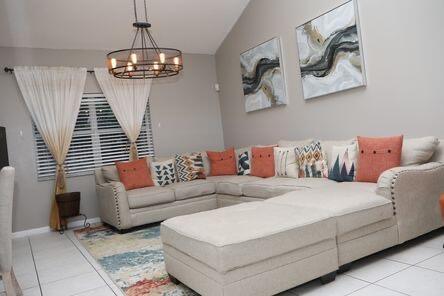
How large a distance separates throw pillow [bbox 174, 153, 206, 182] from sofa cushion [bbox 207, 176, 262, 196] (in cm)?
26

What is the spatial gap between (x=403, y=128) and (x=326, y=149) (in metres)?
0.81

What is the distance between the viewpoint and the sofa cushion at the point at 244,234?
6.88 ft

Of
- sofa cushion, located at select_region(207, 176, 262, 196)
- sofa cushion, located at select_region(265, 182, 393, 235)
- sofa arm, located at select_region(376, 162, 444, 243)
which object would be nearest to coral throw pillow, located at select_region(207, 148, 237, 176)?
sofa cushion, located at select_region(207, 176, 262, 196)

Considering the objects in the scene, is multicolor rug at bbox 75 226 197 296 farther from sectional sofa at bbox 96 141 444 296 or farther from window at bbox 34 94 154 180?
window at bbox 34 94 154 180

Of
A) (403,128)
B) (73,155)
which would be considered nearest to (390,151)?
(403,128)

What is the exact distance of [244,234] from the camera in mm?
2166

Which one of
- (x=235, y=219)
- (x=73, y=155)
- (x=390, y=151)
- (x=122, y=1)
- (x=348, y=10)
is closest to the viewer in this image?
(x=235, y=219)

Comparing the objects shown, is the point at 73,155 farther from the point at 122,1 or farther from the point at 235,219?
the point at 235,219

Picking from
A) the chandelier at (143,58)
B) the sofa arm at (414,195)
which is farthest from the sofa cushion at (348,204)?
the chandelier at (143,58)

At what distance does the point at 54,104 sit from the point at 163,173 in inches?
68.8

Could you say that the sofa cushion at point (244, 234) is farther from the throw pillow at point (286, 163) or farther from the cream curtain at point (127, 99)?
the cream curtain at point (127, 99)

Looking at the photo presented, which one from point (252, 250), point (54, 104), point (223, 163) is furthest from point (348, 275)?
point (54, 104)

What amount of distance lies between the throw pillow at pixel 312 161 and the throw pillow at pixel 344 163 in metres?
0.20

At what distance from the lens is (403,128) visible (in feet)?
12.3
